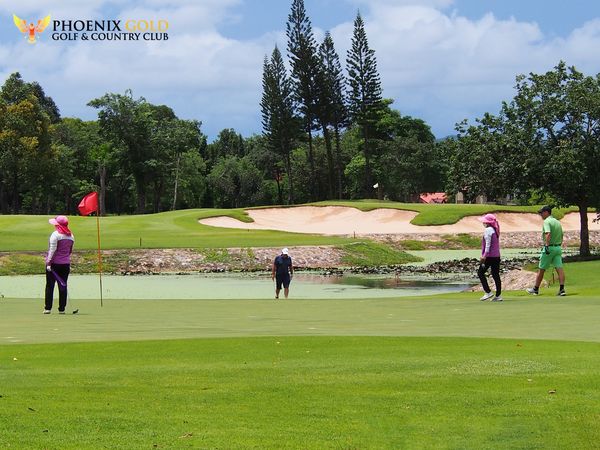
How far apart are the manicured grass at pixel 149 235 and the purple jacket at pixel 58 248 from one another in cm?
2739

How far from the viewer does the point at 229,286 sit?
112 ft

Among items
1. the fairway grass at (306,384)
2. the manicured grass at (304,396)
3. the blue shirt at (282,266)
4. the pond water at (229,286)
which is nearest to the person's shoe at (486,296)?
the fairway grass at (306,384)

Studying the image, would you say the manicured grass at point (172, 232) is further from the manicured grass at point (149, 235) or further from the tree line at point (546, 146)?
the tree line at point (546, 146)

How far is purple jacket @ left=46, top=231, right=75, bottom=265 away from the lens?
63.0ft

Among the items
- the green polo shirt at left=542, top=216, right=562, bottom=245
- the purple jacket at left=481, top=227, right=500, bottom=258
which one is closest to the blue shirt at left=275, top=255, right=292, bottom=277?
the purple jacket at left=481, top=227, right=500, bottom=258

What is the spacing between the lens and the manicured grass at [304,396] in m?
6.60

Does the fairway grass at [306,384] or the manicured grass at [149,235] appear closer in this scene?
the fairway grass at [306,384]

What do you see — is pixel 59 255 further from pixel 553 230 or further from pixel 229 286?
pixel 229 286

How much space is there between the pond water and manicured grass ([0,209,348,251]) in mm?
8343

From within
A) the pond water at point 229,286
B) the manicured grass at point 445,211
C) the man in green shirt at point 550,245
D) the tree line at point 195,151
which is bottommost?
the pond water at point 229,286

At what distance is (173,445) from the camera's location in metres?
6.35

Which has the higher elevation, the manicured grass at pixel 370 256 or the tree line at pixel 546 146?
the tree line at pixel 546 146

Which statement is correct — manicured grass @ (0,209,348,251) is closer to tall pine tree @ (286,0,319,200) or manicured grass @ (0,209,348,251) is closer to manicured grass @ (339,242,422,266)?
manicured grass @ (339,242,422,266)

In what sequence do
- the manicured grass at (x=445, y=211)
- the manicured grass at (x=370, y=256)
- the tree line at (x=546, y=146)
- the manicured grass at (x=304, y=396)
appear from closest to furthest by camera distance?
the manicured grass at (x=304, y=396) → the tree line at (x=546, y=146) → the manicured grass at (x=370, y=256) → the manicured grass at (x=445, y=211)
